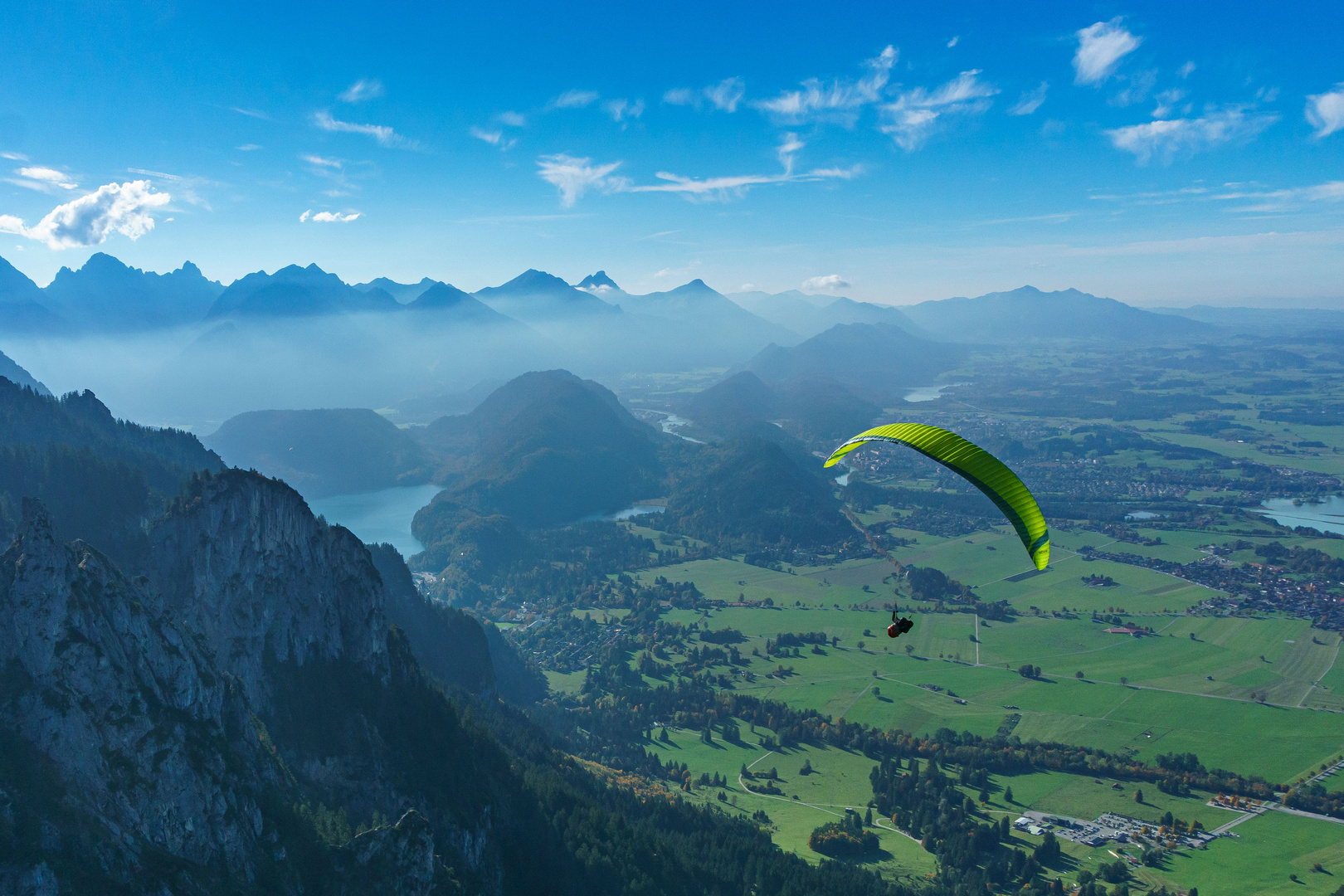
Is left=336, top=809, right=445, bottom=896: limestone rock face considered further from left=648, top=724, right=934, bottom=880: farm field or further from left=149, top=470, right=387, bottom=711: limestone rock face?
left=648, top=724, right=934, bottom=880: farm field

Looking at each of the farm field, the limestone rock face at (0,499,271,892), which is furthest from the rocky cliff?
the farm field

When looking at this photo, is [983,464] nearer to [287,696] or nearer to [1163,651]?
[287,696]

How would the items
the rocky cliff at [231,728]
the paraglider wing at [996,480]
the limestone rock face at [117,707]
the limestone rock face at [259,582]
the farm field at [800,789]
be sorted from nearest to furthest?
the paraglider wing at [996,480], the rocky cliff at [231,728], the limestone rock face at [117,707], the limestone rock face at [259,582], the farm field at [800,789]

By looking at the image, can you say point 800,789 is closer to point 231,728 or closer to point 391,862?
point 391,862

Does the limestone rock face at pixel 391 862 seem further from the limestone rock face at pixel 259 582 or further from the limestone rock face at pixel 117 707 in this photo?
the limestone rock face at pixel 259 582

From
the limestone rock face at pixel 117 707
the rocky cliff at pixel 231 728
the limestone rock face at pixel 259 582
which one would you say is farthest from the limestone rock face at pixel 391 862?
the limestone rock face at pixel 259 582

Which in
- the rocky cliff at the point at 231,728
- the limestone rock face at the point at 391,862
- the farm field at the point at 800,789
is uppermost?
the rocky cliff at the point at 231,728
